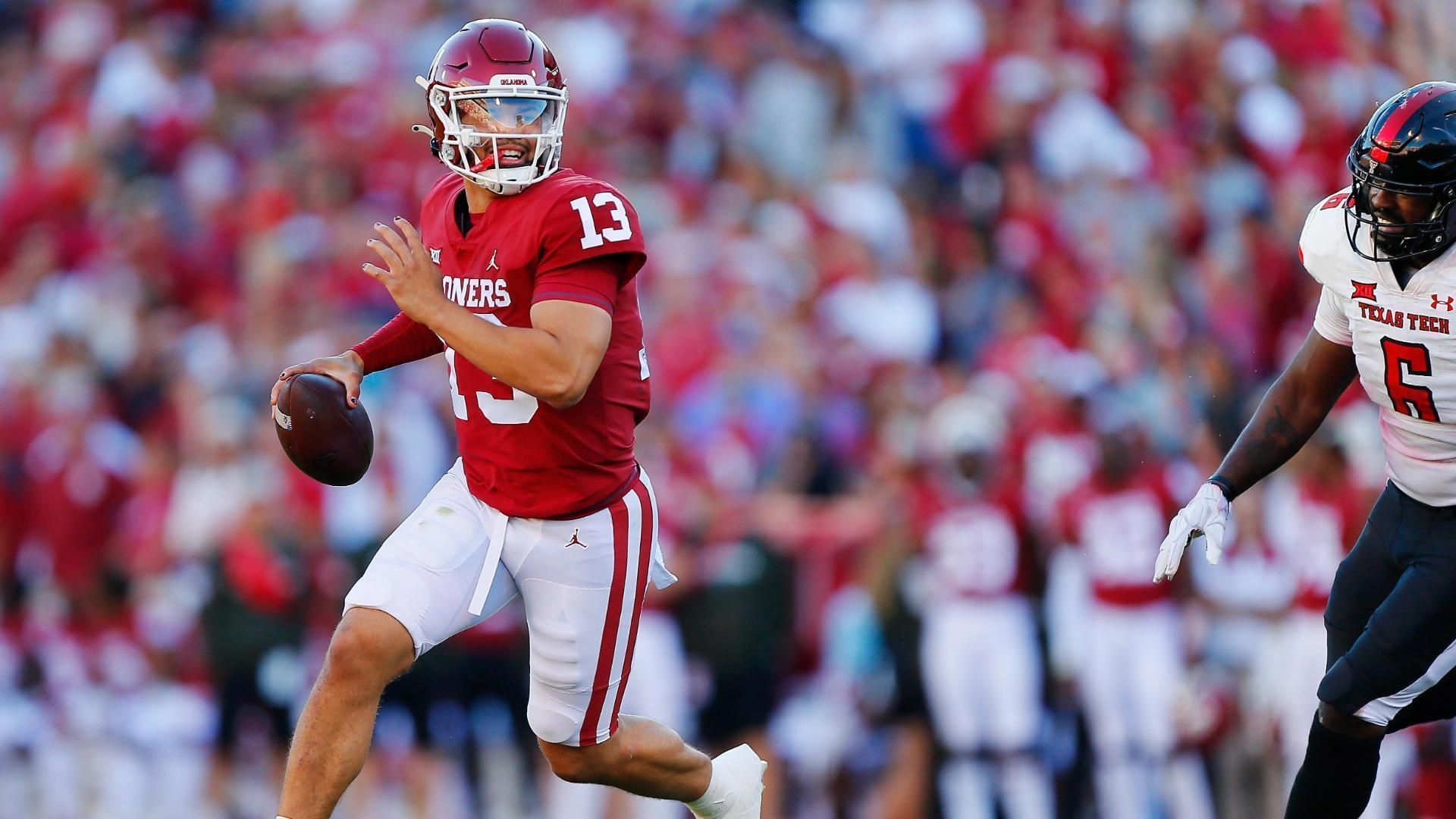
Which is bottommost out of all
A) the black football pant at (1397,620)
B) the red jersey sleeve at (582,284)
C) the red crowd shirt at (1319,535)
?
the red crowd shirt at (1319,535)

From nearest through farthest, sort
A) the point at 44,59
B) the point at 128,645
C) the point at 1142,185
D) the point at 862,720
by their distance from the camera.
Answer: the point at 862,720 < the point at 128,645 < the point at 1142,185 < the point at 44,59

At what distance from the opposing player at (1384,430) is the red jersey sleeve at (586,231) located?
4.72 feet

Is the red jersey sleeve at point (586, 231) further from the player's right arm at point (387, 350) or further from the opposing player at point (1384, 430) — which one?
the opposing player at point (1384, 430)

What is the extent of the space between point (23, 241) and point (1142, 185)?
20.7ft

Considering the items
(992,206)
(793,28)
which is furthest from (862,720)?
(793,28)

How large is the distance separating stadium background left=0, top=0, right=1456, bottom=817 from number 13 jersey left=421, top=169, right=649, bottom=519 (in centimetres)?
328

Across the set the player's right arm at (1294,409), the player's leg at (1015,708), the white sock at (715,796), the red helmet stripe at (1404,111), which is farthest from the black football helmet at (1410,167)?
the player's leg at (1015,708)

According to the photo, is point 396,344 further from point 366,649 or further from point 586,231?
point 366,649

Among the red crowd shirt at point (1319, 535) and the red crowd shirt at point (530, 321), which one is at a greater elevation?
the red crowd shirt at point (530, 321)

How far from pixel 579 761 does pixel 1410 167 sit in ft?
7.67

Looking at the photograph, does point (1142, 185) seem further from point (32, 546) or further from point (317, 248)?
point (32, 546)

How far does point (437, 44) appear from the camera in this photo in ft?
35.7

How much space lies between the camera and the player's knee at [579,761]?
433cm

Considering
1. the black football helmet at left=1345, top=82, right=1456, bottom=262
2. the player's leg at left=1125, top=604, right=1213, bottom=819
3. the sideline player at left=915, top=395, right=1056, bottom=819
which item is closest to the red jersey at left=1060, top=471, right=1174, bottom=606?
the player's leg at left=1125, top=604, right=1213, bottom=819
